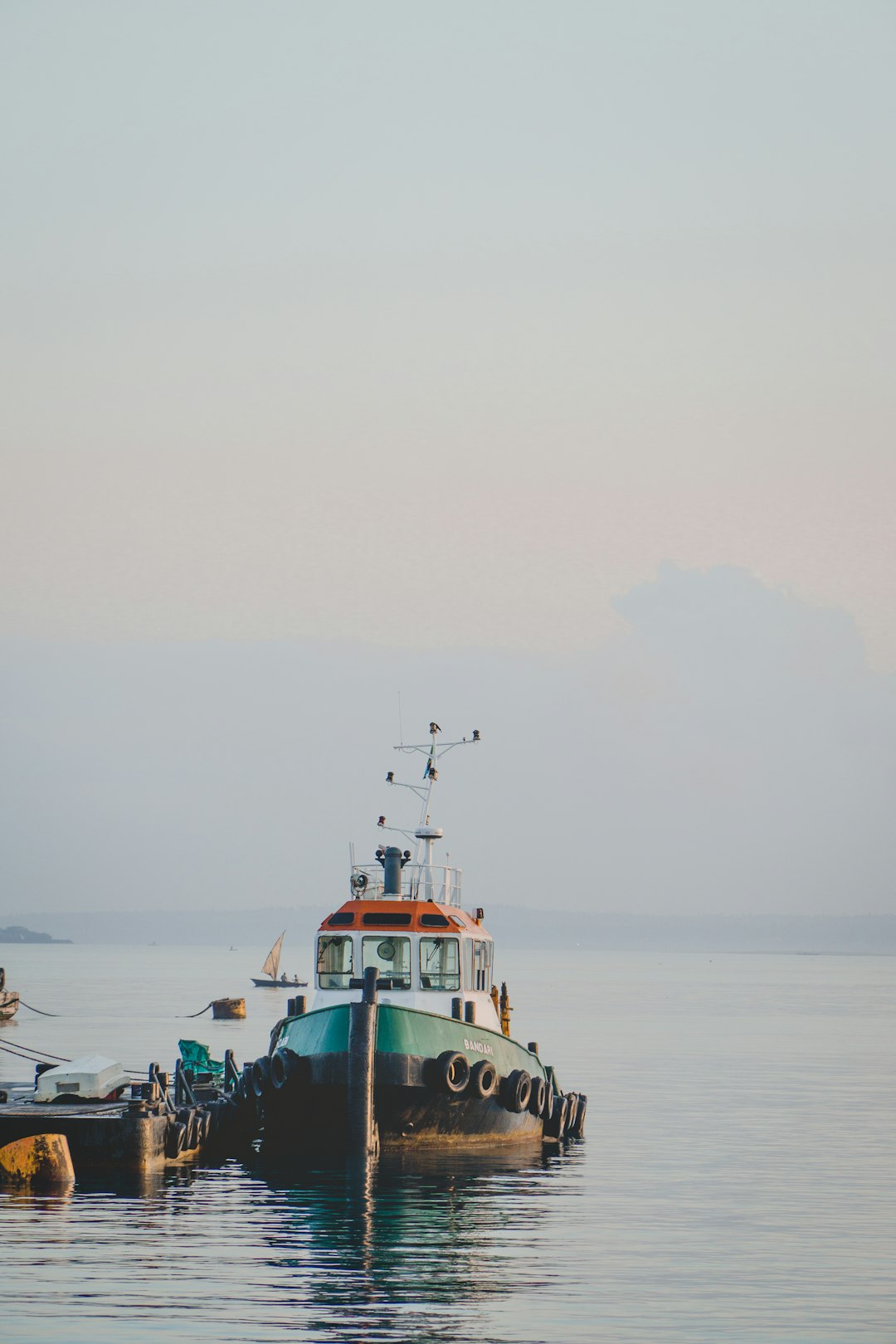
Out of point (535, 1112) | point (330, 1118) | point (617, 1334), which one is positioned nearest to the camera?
point (617, 1334)

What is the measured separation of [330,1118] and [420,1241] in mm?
6454

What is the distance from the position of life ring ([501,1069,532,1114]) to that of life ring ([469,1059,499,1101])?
2.90 feet

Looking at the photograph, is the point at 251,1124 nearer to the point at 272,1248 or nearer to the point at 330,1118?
the point at 330,1118

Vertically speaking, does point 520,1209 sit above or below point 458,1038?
Result: below

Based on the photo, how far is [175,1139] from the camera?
34.1 metres

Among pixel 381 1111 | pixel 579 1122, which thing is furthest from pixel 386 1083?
pixel 579 1122

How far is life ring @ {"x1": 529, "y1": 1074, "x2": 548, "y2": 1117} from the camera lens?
3784 cm

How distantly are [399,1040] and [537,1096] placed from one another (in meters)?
6.31

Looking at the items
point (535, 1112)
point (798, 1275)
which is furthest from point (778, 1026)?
point (798, 1275)

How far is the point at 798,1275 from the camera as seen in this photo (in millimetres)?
26500

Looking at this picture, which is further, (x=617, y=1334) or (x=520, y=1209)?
(x=520, y=1209)

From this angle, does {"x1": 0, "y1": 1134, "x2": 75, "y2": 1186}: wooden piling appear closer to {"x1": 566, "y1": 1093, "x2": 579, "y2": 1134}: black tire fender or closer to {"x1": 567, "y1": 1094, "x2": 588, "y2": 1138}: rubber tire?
{"x1": 566, "y1": 1093, "x2": 579, "y2": 1134}: black tire fender

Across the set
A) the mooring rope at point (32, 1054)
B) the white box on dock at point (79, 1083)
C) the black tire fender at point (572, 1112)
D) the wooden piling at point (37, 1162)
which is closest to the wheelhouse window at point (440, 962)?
the white box on dock at point (79, 1083)

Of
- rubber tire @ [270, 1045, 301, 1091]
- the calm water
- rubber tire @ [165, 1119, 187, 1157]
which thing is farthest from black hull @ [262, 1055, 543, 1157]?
rubber tire @ [165, 1119, 187, 1157]
